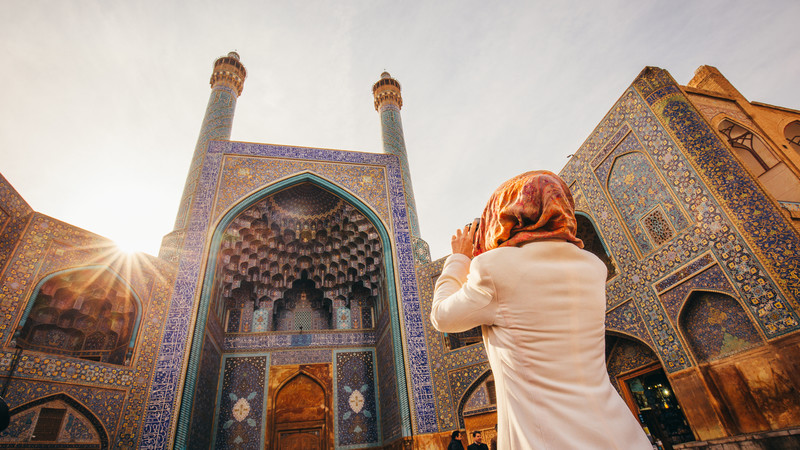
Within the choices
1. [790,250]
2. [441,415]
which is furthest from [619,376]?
[790,250]

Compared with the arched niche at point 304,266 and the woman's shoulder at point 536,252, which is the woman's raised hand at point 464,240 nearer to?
the woman's shoulder at point 536,252

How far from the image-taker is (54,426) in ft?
13.7

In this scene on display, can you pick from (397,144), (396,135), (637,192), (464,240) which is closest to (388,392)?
(637,192)

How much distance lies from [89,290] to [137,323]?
675mm

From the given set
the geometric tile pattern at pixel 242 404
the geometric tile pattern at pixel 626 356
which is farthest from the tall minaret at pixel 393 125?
the geometric tile pattern at pixel 242 404

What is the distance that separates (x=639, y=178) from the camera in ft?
16.5

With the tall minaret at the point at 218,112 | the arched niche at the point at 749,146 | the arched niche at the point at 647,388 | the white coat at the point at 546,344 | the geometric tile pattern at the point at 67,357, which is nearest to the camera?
the white coat at the point at 546,344

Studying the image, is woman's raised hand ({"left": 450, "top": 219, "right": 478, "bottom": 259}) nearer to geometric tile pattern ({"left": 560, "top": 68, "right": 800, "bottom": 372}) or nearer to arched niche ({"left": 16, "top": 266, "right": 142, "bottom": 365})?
geometric tile pattern ({"left": 560, "top": 68, "right": 800, "bottom": 372})

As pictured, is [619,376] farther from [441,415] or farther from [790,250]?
[790,250]

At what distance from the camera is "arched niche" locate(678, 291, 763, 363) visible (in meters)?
3.82

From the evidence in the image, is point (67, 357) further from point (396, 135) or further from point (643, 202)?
point (396, 135)

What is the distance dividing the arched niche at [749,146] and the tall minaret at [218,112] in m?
8.87

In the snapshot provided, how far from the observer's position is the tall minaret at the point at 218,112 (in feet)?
23.6

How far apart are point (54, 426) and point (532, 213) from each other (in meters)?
5.37
